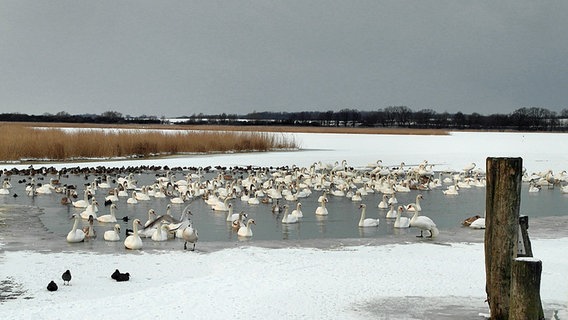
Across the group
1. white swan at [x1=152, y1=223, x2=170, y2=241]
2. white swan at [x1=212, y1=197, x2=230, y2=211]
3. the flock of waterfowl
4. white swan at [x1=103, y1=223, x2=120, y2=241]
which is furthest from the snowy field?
white swan at [x1=212, y1=197, x2=230, y2=211]

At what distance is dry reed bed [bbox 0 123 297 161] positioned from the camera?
30422 millimetres

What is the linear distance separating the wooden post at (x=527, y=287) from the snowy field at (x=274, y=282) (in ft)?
0.76

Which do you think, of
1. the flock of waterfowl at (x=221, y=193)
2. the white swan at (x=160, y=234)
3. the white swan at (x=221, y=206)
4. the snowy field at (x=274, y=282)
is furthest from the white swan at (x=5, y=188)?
the snowy field at (x=274, y=282)

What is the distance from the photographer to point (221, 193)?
18203 millimetres

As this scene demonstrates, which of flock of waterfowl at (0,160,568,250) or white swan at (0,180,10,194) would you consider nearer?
flock of waterfowl at (0,160,568,250)

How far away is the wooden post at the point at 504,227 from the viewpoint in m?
6.91

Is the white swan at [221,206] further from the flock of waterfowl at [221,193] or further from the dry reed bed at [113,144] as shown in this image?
the dry reed bed at [113,144]

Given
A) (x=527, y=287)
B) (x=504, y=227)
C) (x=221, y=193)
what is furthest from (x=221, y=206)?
(x=527, y=287)

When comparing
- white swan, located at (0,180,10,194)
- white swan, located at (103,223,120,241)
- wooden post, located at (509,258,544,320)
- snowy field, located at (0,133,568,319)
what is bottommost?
white swan, located at (0,180,10,194)

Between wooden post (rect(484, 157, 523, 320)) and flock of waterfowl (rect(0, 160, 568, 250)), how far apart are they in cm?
494

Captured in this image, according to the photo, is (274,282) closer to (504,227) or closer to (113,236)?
(504,227)

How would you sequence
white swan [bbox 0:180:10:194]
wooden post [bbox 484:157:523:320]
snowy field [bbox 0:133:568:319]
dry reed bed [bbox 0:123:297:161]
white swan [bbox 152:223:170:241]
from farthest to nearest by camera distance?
dry reed bed [bbox 0:123:297:161] → white swan [bbox 0:180:10:194] → white swan [bbox 152:223:170:241] → snowy field [bbox 0:133:568:319] → wooden post [bbox 484:157:523:320]

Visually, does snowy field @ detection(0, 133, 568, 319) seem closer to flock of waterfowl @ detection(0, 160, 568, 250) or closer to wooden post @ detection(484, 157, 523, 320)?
wooden post @ detection(484, 157, 523, 320)

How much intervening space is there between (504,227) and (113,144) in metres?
28.7
